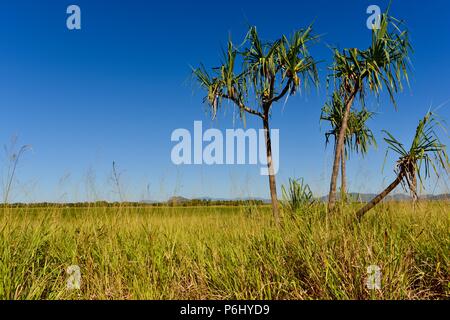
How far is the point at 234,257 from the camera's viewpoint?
4.07m

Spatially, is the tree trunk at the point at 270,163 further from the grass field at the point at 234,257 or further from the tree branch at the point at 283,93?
the grass field at the point at 234,257

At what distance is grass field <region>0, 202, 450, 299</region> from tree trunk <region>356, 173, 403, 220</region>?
0.11m

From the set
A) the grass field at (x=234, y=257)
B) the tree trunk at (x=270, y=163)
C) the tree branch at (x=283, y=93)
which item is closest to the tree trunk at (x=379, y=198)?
the grass field at (x=234, y=257)

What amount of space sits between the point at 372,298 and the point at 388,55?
563cm

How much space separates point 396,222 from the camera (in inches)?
183

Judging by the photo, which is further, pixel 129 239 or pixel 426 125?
pixel 426 125

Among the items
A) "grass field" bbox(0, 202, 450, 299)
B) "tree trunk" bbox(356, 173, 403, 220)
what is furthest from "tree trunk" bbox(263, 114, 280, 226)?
→ "grass field" bbox(0, 202, 450, 299)

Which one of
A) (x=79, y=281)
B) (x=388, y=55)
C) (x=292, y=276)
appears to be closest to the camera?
(x=292, y=276)

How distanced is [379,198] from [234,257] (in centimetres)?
287

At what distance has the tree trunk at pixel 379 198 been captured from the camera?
15.7ft

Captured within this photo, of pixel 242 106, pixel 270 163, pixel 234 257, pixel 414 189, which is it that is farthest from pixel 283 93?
pixel 234 257
